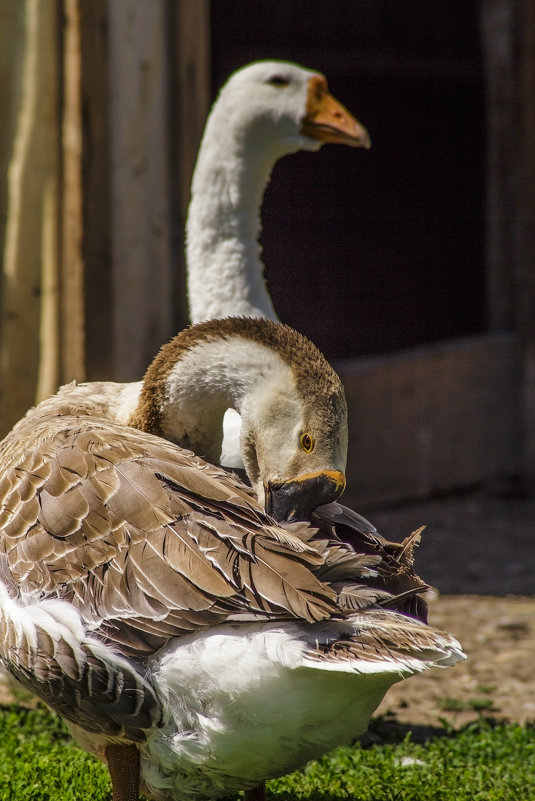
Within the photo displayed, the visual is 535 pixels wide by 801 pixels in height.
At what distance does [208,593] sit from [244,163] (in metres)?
2.58

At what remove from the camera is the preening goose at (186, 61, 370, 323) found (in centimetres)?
497

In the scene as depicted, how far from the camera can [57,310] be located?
19.9ft

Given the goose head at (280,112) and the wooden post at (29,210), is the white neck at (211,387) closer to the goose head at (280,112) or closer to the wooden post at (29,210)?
the goose head at (280,112)

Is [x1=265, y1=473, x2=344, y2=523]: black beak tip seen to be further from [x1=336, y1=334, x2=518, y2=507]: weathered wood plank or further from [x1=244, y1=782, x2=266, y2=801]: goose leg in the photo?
[x1=336, y1=334, x2=518, y2=507]: weathered wood plank

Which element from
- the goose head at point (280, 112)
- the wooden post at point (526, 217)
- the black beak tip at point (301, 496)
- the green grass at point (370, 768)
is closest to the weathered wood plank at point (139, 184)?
the goose head at point (280, 112)

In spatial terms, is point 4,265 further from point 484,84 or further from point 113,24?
point 484,84

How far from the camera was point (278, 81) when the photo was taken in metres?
5.15

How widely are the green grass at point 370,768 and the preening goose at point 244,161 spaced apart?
1.77 meters

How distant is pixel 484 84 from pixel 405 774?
20.0 feet

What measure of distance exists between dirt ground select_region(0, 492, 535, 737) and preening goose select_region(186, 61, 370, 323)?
5.42 ft

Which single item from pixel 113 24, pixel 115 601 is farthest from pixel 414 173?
pixel 115 601

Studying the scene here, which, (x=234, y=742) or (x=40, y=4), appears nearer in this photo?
(x=234, y=742)

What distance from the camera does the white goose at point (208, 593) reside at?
2959 millimetres

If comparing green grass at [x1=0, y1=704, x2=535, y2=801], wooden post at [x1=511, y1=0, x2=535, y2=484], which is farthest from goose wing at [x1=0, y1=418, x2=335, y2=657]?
wooden post at [x1=511, y1=0, x2=535, y2=484]
